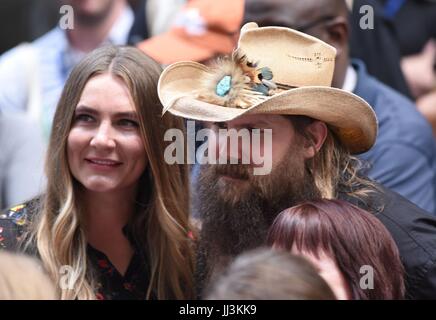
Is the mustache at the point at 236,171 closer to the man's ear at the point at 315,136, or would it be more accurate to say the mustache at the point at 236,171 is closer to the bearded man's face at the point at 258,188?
the bearded man's face at the point at 258,188

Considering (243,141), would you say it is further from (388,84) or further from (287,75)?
(388,84)

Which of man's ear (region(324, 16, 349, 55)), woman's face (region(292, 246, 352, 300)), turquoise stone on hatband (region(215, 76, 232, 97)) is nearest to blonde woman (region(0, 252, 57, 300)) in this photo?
woman's face (region(292, 246, 352, 300))

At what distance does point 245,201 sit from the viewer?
343cm

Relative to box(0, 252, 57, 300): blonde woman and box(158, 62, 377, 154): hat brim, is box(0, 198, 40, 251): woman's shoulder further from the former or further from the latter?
box(0, 252, 57, 300): blonde woman

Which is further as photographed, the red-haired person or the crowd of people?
the crowd of people

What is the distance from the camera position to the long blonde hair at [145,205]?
3447 mm

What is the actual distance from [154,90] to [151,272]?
2.11 ft

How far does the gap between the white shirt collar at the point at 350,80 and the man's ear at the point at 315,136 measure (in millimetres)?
1104

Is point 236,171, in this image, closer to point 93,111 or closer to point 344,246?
point 93,111

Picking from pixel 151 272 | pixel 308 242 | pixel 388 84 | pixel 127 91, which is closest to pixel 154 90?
pixel 127 91

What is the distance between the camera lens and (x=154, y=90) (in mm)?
3549

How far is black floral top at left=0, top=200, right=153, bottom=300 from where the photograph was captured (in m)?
3.44

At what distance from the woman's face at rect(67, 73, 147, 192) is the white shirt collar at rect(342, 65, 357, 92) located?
138 centimetres

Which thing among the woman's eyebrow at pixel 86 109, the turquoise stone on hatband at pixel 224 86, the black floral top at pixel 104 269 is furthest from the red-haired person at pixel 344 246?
the woman's eyebrow at pixel 86 109
